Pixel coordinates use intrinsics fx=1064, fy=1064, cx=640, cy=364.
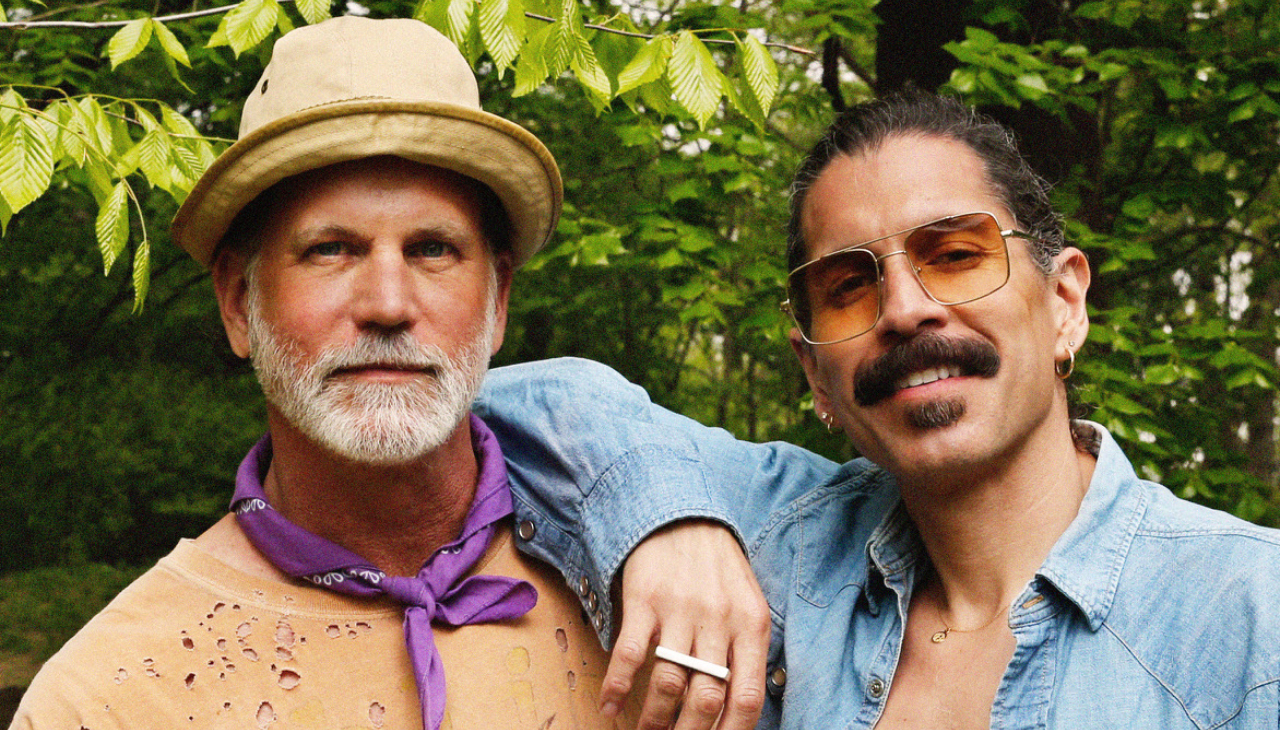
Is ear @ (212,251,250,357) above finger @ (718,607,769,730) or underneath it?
above

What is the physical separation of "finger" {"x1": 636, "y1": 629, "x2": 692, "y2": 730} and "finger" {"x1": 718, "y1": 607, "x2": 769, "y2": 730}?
0.24ft

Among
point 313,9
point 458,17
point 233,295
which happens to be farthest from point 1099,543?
point 313,9

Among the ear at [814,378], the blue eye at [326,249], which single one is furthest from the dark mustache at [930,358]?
the blue eye at [326,249]

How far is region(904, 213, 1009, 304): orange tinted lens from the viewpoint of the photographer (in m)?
1.99

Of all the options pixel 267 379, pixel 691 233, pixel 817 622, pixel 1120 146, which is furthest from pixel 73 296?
pixel 1120 146

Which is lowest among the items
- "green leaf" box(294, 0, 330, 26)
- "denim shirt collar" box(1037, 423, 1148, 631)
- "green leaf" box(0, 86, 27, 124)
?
"denim shirt collar" box(1037, 423, 1148, 631)

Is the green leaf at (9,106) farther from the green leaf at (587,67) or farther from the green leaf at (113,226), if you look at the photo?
the green leaf at (587,67)

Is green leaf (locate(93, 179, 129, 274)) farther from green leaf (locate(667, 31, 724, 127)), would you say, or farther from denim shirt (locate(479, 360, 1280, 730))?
green leaf (locate(667, 31, 724, 127))

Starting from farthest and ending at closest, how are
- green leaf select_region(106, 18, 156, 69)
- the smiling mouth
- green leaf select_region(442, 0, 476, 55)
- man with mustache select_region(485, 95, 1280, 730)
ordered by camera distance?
green leaf select_region(106, 18, 156, 69) → green leaf select_region(442, 0, 476, 55) → the smiling mouth → man with mustache select_region(485, 95, 1280, 730)

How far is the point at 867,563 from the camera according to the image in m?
2.13

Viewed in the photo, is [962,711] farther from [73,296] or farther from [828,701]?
[73,296]

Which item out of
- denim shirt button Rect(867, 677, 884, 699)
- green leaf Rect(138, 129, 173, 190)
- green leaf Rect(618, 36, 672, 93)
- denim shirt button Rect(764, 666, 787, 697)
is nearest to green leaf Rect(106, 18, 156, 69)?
green leaf Rect(138, 129, 173, 190)

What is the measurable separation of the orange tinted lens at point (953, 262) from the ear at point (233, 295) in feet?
4.21

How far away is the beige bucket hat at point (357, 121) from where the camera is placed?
186 cm
